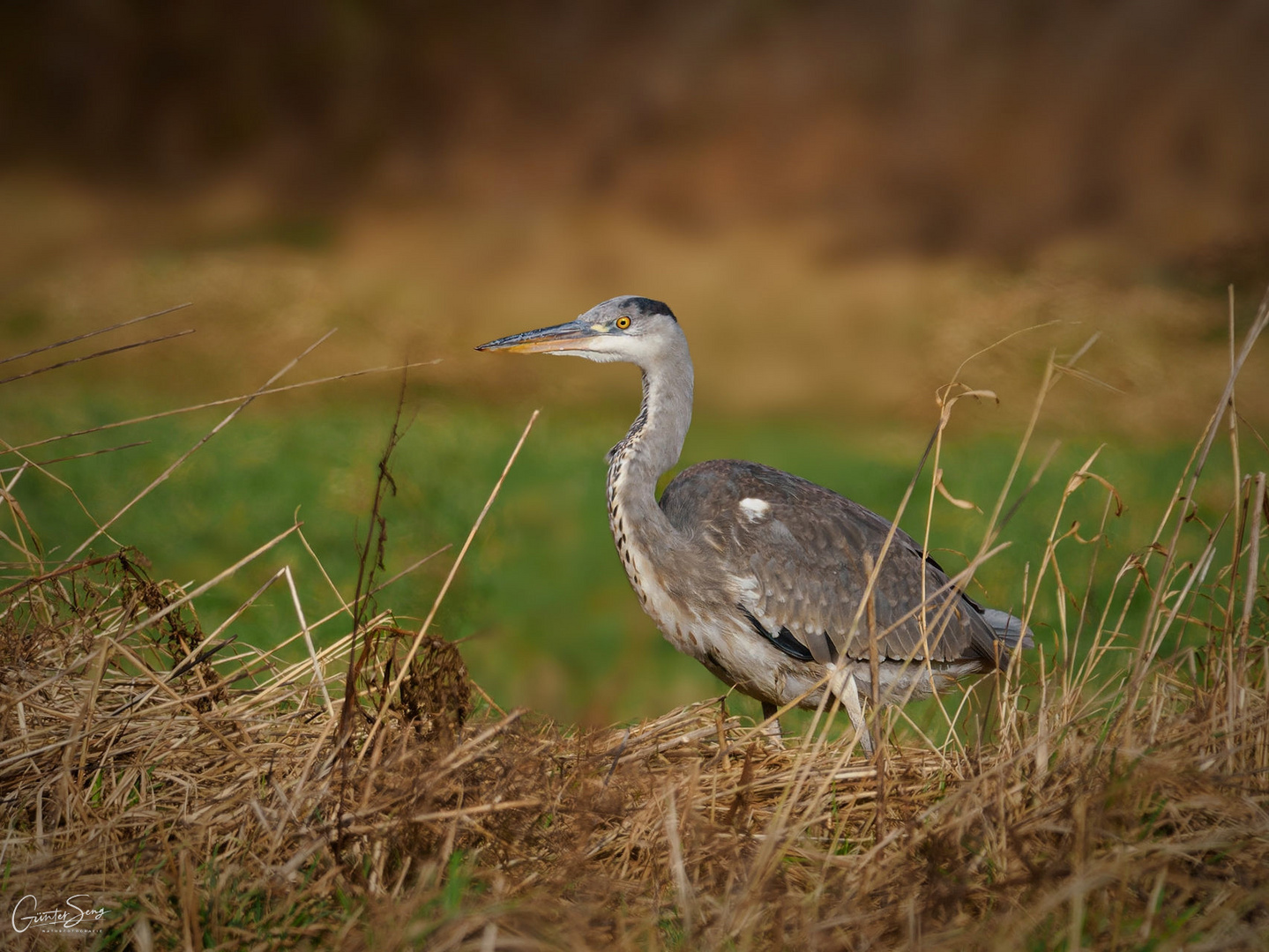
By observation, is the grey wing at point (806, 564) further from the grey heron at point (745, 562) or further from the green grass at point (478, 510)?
the green grass at point (478, 510)

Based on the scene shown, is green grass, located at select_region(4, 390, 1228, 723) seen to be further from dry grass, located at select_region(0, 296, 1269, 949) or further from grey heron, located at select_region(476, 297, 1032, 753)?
grey heron, located at select_region(476, 297, 1032, 753)

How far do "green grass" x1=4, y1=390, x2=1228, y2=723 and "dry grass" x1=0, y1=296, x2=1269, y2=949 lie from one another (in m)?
0.58

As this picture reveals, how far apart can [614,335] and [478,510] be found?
5.07 meters

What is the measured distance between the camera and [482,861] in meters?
2.44

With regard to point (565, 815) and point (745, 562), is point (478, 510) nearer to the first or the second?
point (745, 562)

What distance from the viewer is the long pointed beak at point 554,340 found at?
4.19 meters

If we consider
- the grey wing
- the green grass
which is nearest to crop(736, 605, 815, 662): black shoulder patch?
the grey wing

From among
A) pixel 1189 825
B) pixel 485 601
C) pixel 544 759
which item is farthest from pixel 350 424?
pixel 1189 825

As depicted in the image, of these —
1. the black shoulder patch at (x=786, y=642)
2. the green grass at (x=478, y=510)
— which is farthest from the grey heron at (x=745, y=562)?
the green grass at (x=478, y=510)

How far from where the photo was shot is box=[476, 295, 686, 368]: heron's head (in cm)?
424

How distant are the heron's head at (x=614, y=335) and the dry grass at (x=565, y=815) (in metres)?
1.61

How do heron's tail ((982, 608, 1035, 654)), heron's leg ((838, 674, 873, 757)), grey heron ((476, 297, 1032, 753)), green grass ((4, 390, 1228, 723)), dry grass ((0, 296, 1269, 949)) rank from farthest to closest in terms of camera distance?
green grass ((4, 390, 1228, 723)) → heron's tail ((982, 608, 1035, 654)) → grey heron ((476, 297, 1032, 753)) → heron's leg ((838, 674, 873, 757)) → dry grass ((0, 296, 1269, 949))

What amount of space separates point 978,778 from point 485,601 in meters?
5.51

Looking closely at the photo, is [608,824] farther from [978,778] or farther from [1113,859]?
[1113,859]
